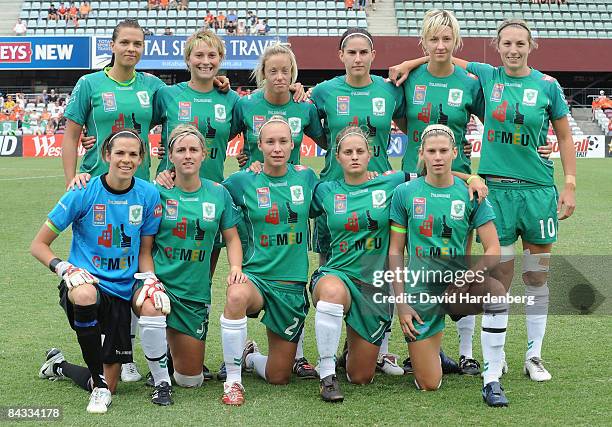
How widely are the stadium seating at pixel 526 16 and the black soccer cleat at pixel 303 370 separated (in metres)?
26.0

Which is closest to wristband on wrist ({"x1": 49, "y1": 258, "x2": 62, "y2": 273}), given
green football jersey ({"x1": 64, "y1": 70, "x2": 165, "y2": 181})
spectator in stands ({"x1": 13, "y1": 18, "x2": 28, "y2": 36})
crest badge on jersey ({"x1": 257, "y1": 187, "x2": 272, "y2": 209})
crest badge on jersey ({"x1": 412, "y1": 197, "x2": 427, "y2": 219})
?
green football jersey ({"x1": 64, "y1": 70, "x2": 165, "y2": 181})

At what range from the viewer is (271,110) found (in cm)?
510

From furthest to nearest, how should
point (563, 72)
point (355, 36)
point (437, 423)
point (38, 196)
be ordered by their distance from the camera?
point (563, 72) → point (38, 196) → point (355, 36) → point (437, 423)

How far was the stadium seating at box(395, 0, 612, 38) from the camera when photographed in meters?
30.3

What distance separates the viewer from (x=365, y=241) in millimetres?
4586

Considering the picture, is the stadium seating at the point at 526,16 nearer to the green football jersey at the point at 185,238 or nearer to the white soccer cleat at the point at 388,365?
the white soccer cleat at the point at 388,365

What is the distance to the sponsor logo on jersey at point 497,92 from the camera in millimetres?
4848

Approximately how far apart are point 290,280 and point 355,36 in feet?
4.97

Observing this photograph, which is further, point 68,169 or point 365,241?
point 68,169

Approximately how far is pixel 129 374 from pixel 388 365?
150 centimetres

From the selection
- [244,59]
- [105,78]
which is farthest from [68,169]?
[244,59]

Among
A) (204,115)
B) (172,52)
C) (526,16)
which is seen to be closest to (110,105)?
(204,115)

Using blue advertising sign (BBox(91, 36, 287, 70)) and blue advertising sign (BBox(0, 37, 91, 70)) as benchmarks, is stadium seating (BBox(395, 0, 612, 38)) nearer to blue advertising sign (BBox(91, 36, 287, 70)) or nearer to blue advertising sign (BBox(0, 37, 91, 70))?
blue advertising sign (BBox(91, 36, 287, 70))

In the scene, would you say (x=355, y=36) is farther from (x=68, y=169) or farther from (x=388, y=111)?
(x=68, y=169)
